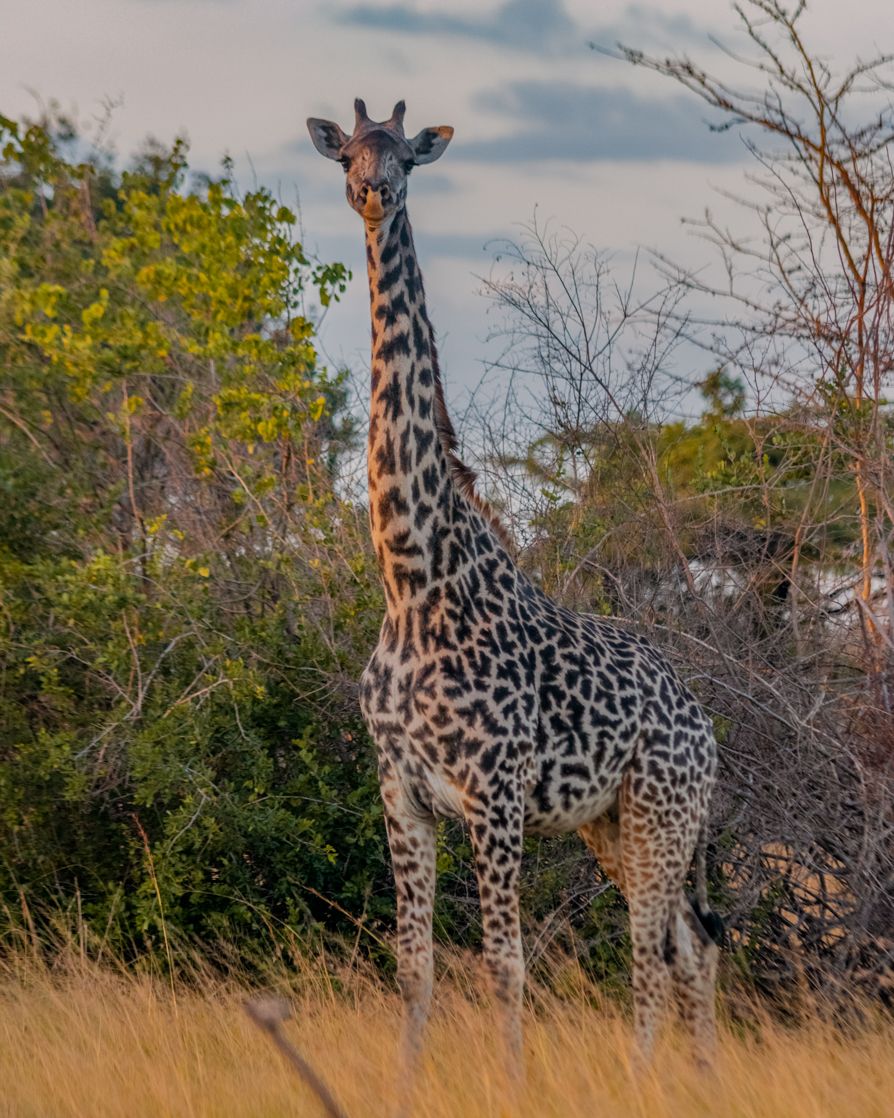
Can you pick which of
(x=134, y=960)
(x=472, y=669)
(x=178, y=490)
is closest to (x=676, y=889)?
(x=472, y=669)

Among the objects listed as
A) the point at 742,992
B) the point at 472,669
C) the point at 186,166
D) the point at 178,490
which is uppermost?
the point at 186,166

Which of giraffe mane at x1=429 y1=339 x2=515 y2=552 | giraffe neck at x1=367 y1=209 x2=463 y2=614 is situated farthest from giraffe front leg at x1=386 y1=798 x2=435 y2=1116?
giraffe mane at x1=429 y1=339 x2=515 y2=552

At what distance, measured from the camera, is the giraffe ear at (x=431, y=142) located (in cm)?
570

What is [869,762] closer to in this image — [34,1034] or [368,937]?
[368,937]

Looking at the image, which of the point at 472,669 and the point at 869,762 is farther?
the point at 869,762

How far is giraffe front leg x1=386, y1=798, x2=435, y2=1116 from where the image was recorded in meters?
5.43

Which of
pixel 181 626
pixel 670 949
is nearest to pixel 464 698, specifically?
pixel 670 949

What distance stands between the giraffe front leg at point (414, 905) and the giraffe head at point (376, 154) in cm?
222

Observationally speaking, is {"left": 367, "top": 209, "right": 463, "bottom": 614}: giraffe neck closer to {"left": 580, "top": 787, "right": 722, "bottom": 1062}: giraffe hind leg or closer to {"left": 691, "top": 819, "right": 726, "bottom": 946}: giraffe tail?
{"left": 580, "top": 787, "right": 722, "bottom": 1062}: giraffe hind leg

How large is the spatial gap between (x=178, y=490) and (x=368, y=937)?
298 cm

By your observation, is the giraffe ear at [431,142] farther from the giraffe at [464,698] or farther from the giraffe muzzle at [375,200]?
the giraffe muzzle at [375,200]

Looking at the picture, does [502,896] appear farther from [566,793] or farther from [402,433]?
[402,433]

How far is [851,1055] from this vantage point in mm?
5152

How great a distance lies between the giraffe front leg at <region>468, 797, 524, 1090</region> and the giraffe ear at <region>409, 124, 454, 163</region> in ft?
8.07
